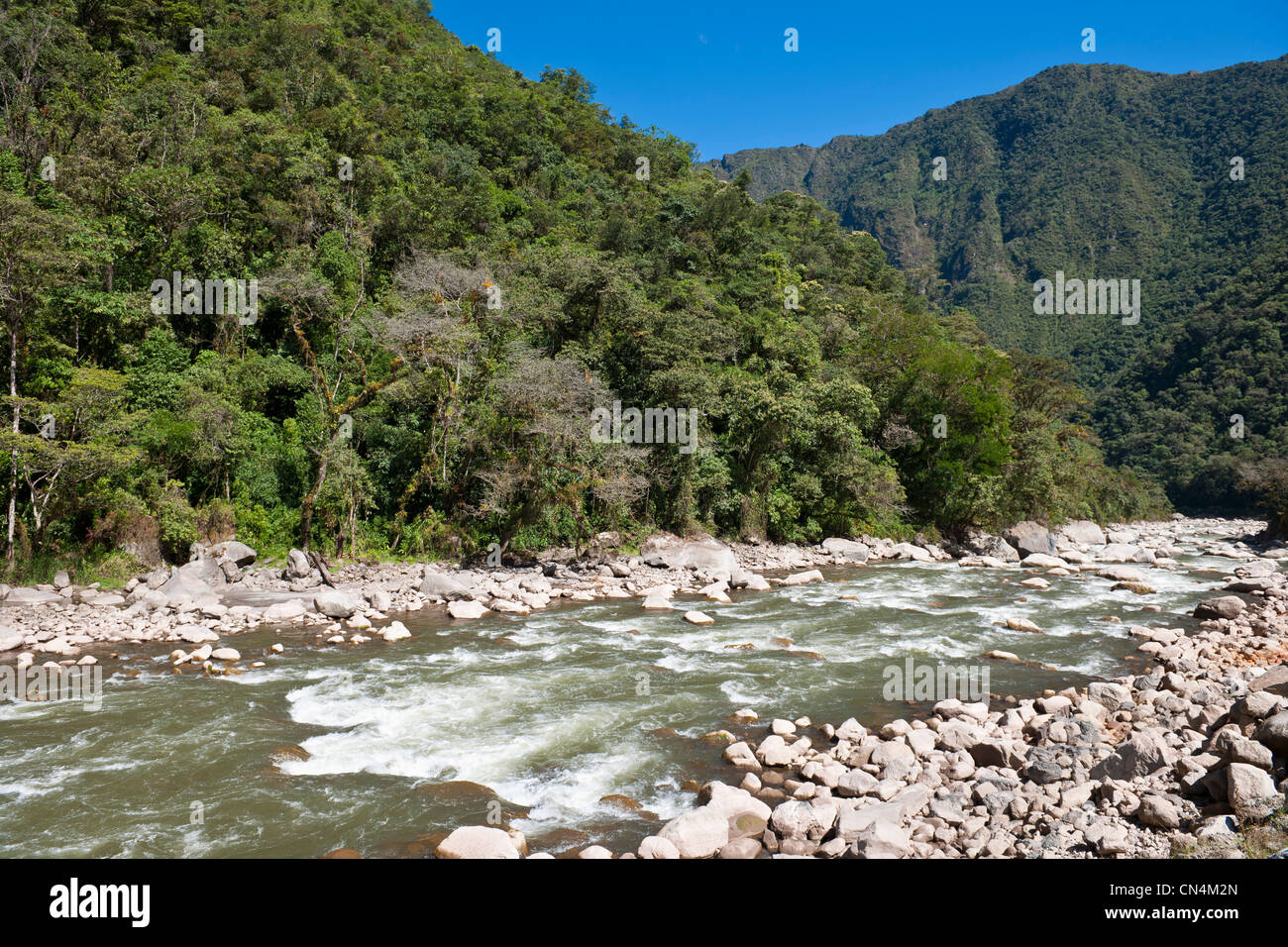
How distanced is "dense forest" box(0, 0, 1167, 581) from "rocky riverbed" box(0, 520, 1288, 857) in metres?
2.42

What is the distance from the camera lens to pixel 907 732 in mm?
8633

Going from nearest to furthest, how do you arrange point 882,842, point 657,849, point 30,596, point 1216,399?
point 882,842 → point 657,849 → point 30,596 → point 1216,399

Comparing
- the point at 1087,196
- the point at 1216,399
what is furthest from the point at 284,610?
the point at 1087,196

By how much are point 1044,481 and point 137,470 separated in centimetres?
3238

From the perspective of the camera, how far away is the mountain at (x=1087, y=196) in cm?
8019

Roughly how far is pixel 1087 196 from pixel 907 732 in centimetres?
13242

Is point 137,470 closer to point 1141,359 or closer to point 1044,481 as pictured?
point 1044,481

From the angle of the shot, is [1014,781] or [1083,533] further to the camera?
[1083,533]

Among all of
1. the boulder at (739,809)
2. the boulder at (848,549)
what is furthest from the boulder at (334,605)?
the boulder at (848,549)

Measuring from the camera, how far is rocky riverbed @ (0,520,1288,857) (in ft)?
19.4

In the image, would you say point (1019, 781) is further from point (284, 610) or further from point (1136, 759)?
point (284, 610)

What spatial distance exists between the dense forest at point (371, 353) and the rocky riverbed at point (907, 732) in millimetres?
2420

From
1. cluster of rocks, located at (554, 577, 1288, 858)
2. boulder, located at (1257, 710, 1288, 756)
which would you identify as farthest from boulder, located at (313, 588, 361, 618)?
boulder, located at (1257, 710, 1288, 756)
